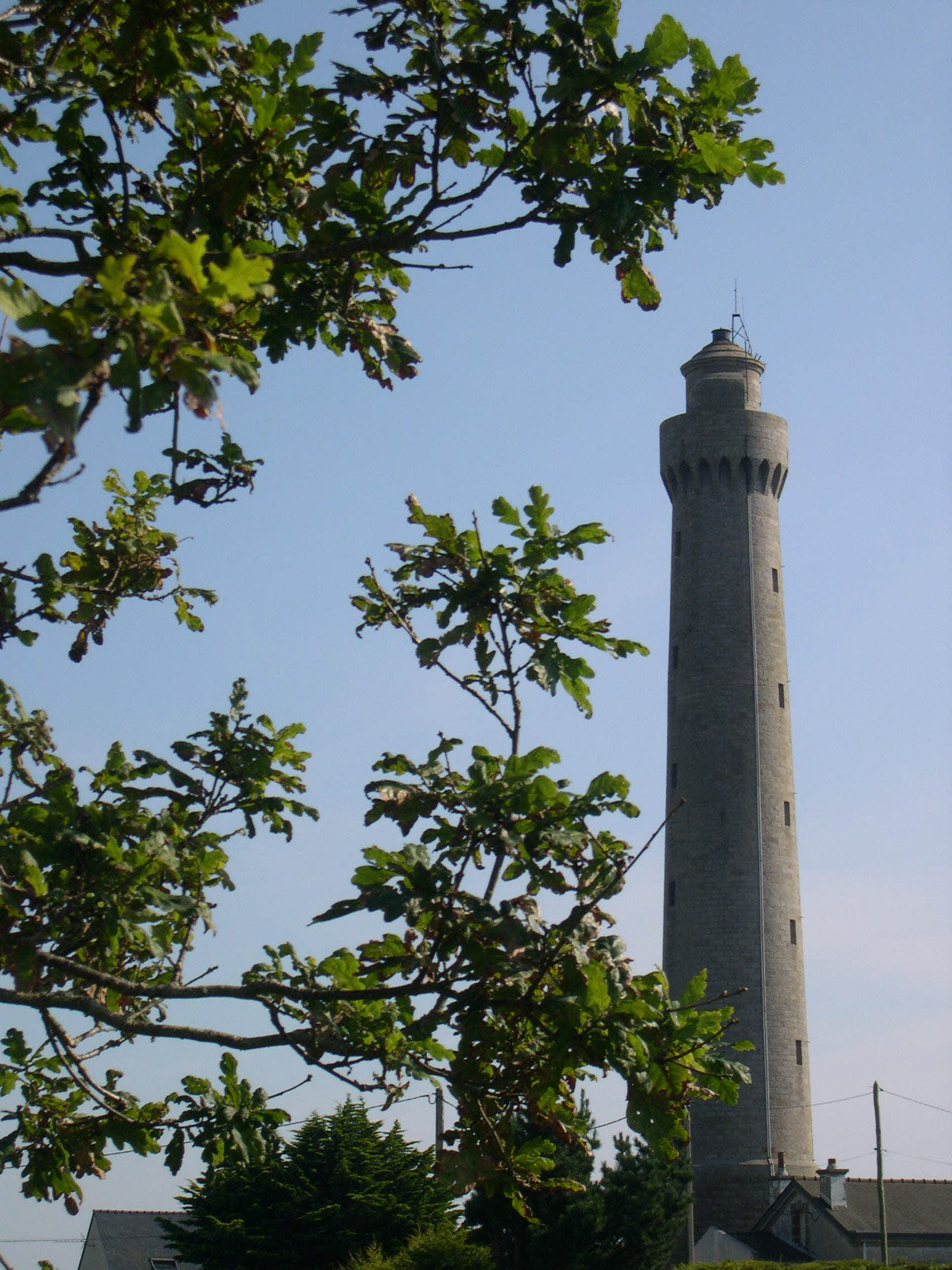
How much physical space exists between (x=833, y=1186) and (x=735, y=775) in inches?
542

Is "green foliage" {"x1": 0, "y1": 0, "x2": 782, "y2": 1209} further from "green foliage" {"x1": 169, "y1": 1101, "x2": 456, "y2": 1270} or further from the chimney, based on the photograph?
the chimney

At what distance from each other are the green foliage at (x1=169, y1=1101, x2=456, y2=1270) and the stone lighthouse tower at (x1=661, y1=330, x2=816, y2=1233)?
52.9 ft

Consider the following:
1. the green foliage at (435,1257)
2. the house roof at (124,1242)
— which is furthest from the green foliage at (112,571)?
the house roof at (124,1242)

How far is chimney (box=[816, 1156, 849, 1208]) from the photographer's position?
4716cm

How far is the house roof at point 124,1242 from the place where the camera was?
180 ft

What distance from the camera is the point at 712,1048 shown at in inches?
241

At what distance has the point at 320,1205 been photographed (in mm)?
33625

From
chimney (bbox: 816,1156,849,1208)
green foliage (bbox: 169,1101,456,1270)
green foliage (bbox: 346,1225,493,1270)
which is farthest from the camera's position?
chimney (bbox: 816,1156,849,1208)

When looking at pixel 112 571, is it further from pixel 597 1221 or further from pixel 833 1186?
pixel 833 1186

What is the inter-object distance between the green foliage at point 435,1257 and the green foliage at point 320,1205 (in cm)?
101

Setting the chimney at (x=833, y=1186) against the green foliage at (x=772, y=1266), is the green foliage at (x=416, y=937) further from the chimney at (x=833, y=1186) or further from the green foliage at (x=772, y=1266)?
the chimney at (x=833, y=1186)

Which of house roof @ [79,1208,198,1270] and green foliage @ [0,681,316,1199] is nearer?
green foliage @ [0,681,316,1199]

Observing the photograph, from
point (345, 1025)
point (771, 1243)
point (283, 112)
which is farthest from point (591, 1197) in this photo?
point (283, 112)

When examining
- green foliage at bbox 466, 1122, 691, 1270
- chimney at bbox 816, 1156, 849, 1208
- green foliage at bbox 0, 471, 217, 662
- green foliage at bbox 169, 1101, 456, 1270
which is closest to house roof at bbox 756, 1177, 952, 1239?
chimney at bbox 816, 1156, 849, 1208
